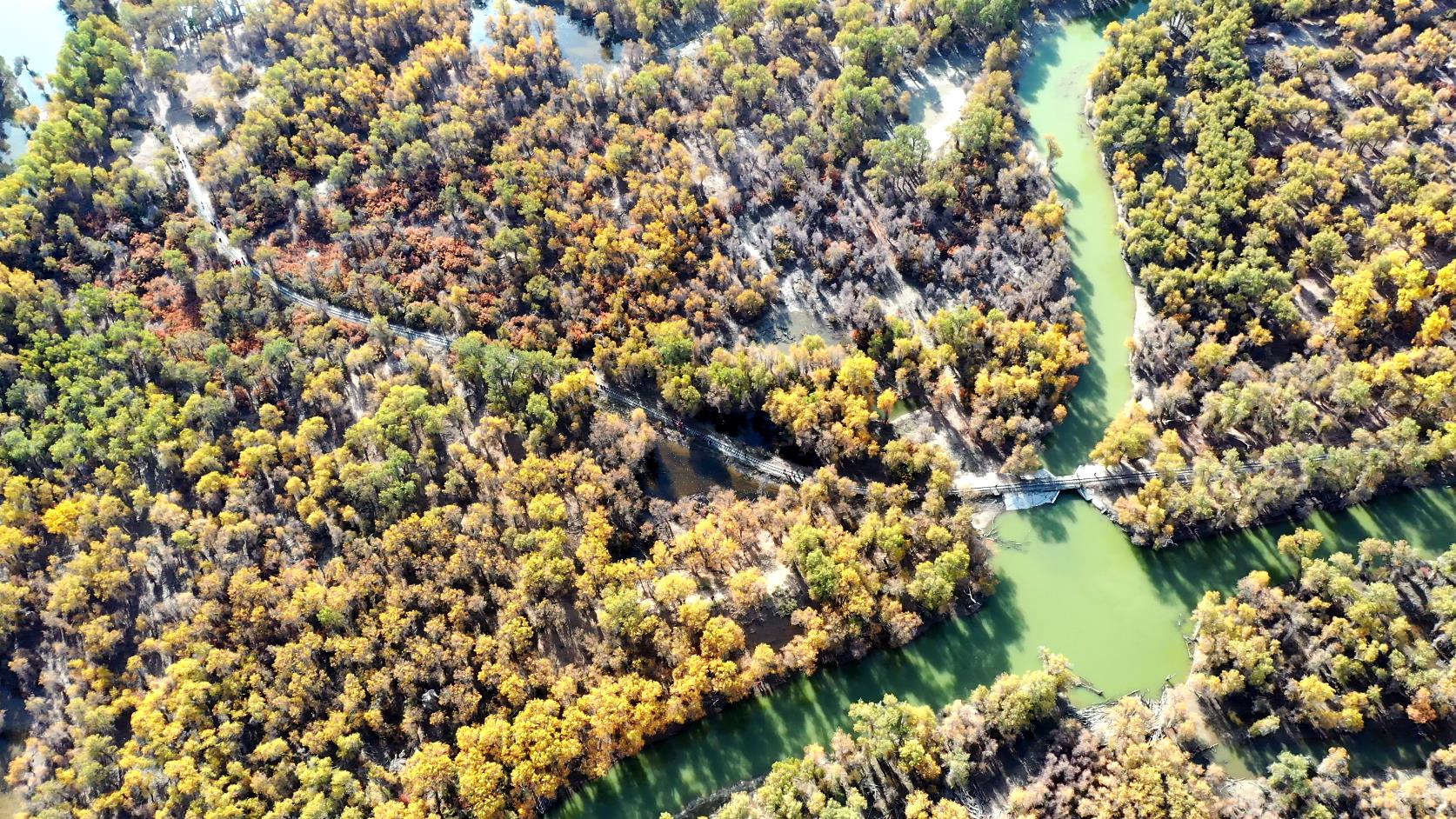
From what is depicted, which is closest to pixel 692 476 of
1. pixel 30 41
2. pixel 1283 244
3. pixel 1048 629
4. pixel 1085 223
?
pixel 1048 629

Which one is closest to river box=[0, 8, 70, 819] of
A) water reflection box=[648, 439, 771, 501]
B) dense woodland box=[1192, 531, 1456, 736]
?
water reflection box=[648, 439, 771, 501]

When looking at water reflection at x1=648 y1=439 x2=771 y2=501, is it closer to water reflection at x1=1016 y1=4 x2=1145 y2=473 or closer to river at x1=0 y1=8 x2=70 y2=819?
water reflection at x1=1016 y1=4 x2=1145 y2=473

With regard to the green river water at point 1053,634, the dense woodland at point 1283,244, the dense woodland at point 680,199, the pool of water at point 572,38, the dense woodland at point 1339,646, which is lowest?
the dense woodland at point 1339,646

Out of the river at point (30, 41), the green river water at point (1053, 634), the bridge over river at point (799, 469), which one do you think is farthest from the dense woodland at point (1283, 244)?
the river at point (30, 41)

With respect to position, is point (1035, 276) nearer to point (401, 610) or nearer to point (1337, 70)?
point (1337, 70)

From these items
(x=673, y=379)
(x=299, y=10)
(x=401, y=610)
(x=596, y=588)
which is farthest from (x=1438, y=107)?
(x=299, y=10)

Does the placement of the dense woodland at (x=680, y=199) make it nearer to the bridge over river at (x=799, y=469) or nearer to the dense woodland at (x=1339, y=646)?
the bridge over river at (x=799, y=469)
